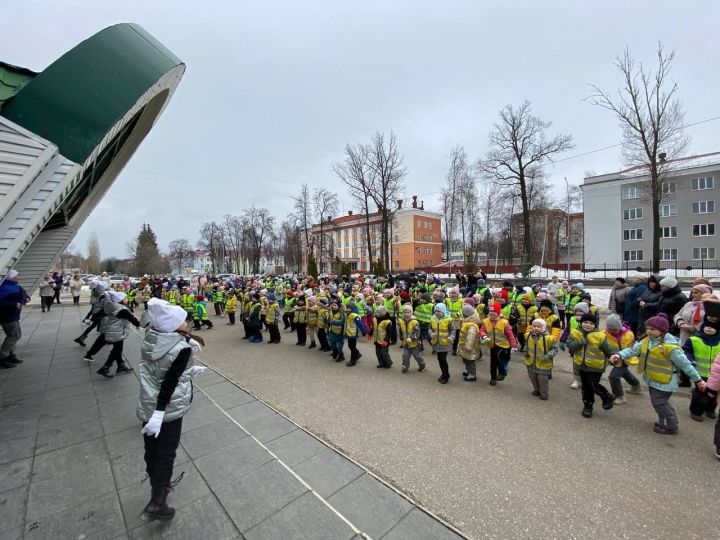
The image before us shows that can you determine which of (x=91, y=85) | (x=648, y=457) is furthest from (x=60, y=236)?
(x=648, y=457)

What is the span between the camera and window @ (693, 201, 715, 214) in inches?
1405

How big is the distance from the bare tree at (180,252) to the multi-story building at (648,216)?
91074mm

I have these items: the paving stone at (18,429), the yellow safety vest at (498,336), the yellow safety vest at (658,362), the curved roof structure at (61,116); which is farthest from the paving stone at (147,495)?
the yellow safety vest at (658,362)

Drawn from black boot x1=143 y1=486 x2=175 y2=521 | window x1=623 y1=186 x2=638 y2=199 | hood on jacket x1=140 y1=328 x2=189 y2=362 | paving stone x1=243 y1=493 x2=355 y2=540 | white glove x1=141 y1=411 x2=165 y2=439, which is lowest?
paving stone x1=243 y1=493 x2=355 y2=540

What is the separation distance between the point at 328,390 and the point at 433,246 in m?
64.7

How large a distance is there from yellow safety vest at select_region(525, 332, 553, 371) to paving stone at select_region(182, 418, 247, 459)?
487 cm

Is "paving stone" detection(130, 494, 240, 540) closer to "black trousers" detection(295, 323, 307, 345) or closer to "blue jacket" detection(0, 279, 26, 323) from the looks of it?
"black trousers" detection(295, 323, 307, 345)

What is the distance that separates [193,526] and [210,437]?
1583mm

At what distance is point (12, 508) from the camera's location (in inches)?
114

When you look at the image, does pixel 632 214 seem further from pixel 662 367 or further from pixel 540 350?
pixel 662 367

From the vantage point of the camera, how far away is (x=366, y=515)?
2.80 m

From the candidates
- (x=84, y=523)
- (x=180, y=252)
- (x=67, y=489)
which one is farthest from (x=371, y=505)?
(x=180, y=252)

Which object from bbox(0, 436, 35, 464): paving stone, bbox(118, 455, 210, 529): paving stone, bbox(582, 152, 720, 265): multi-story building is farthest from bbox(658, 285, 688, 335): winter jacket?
bbox(582, 152, 720, 265): multi-story building

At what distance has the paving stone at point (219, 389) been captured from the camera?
571cm
